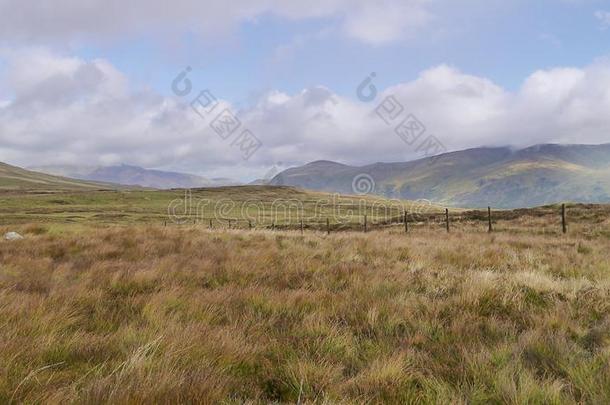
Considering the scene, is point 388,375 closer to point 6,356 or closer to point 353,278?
point 6,356

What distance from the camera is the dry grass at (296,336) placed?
2936mm

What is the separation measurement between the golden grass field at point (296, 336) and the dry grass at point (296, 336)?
2 centimetres

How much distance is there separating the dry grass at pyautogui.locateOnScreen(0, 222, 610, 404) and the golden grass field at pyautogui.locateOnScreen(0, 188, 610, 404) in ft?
0.06

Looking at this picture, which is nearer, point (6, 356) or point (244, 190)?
point (6, 356)

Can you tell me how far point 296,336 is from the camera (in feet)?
13.9

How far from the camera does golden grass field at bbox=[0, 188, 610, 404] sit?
2932 mm

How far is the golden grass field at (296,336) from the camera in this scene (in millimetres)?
2932

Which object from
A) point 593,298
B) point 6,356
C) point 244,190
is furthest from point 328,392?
point 244,190

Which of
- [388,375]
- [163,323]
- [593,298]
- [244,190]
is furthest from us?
[244,190]

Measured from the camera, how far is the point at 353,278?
288 inches

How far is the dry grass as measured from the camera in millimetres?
2936

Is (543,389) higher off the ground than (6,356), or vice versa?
(6,356)

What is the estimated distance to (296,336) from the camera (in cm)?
424

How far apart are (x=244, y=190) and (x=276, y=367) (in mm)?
159921
